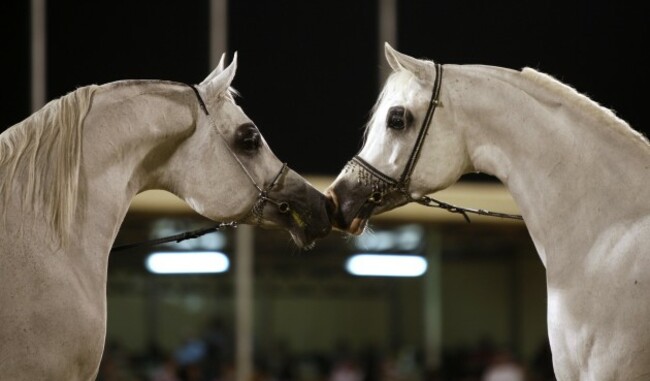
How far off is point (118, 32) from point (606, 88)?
3067mm

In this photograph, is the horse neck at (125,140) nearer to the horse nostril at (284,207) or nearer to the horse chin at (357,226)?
the horse nostril at (284,207)

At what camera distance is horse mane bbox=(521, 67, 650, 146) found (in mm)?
3406

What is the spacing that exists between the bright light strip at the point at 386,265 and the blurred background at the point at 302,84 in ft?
0.24

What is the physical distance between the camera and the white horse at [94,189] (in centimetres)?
314

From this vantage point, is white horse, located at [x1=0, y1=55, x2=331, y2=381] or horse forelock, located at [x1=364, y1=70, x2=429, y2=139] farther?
horse forelock, located at [x1=364, y1=70, x2=429, y2=139]

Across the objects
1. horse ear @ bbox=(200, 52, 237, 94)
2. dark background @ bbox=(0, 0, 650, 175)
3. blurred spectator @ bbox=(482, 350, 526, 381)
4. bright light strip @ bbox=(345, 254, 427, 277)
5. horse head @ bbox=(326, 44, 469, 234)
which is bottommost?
blurred spectator @ bbox=(482, 350, 526, 381)

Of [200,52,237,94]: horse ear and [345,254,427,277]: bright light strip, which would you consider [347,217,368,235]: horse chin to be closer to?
[200,52,237,94]: horse ear

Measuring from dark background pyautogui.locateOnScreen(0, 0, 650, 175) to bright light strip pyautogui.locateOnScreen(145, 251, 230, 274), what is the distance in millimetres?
1510

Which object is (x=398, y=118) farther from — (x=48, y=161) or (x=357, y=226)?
(x=48, y=161)

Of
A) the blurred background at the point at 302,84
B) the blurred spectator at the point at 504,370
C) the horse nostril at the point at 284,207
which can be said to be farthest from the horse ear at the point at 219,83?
the blurred spectator at the point at 504,370

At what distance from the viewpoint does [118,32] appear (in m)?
7.22

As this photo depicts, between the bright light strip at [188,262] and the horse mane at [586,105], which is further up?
the horse mane at [586,105]

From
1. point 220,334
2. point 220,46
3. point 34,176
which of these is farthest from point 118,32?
point 34,176

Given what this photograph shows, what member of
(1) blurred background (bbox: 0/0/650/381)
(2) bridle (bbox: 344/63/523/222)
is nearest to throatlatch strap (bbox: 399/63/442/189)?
(2) bridle (bbox: 344/63/523/222)
